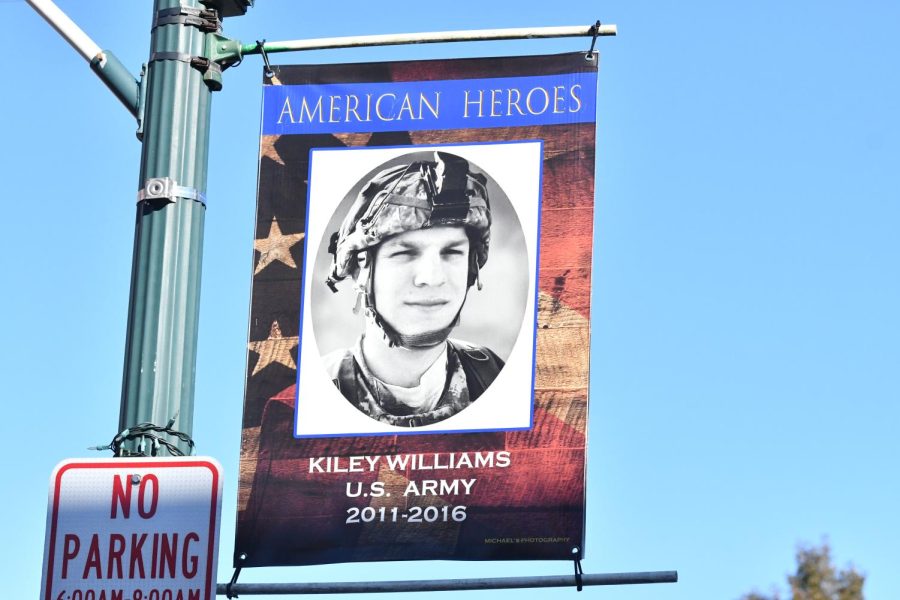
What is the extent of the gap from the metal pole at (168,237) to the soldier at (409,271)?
9.40ft

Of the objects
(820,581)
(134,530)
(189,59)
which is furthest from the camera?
(820,581)

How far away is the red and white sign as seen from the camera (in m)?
5.79

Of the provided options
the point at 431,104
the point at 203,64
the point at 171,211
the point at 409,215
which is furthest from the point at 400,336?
the point at 171,211

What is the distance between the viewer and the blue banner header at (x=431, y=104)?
10.0 meters

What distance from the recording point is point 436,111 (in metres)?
10.0

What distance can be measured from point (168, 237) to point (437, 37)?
113 inches

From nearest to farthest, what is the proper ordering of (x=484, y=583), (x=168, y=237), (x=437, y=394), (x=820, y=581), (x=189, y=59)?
1. (x=168, y=237)
2. (x=189, y=59)
3. (x=484, y=583)
4. (x=437, y=394)
5. (x=820, y=581)

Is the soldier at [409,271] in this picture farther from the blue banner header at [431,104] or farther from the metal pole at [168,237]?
the metal pole at [168,237]

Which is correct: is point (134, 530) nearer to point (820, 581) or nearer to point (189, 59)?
point (189, 59)

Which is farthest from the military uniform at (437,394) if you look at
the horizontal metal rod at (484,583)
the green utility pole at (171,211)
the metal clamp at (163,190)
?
the metal clamp at (163,190)

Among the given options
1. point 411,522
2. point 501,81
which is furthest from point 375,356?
point 501,81

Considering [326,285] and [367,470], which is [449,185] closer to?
[326,285]

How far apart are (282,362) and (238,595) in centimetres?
141

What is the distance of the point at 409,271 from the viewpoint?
1004cm
